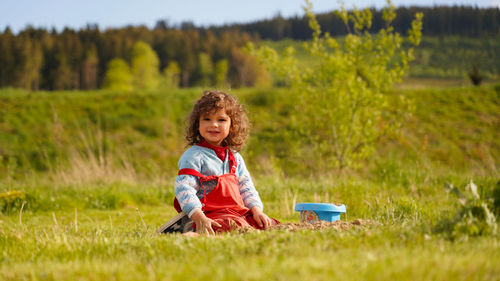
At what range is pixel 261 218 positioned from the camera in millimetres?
4566

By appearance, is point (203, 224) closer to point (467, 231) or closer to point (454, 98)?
point (467, 231)

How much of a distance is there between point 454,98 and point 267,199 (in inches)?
969

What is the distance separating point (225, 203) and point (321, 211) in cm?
100

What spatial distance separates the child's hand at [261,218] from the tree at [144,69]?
55893 mm

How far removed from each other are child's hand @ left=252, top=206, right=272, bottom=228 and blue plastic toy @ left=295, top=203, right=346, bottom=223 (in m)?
0.44

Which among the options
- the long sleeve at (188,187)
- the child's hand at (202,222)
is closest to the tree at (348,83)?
the long sleeve at (188,187)

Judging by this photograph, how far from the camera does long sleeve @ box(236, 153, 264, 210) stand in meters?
4.77

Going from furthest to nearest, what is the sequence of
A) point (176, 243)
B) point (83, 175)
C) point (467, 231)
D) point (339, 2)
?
point (339, 2) → point (83, 175) → point (176, 243) → point (467, 231)

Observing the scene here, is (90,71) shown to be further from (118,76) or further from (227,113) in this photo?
(227,113)

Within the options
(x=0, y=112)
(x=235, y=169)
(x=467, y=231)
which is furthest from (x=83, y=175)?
(x=0, y=112)

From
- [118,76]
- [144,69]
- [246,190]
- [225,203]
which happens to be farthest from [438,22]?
[144,69]

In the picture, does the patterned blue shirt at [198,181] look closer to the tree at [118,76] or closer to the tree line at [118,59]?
the tree line at [118,59]

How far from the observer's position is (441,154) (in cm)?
2198

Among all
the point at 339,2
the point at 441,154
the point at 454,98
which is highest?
the point at 339,2
